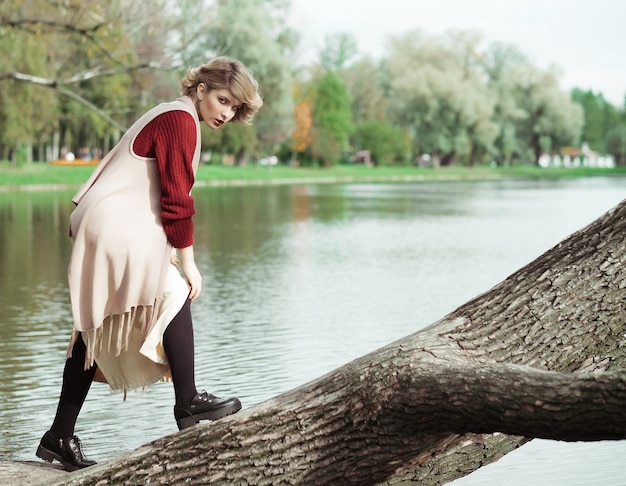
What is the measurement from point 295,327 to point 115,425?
371 centimetres

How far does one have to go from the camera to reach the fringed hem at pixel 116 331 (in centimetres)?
401

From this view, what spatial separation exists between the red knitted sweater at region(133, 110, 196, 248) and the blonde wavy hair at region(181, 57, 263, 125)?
0.60ft

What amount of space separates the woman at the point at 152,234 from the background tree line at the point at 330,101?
2678 cm

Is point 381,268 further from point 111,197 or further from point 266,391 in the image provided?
point 111,197

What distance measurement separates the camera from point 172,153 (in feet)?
12.8

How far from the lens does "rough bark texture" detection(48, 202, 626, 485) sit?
3.23 m

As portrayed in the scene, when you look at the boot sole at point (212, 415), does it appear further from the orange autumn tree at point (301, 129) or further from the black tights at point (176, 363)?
the orange autumn tree at point (301, 129)

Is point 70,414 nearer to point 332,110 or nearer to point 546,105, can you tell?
point 332,110

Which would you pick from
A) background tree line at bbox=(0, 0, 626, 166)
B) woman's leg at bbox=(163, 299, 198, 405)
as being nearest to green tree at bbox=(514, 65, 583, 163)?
background tree line at bbox=(0, 0, 626, 166)

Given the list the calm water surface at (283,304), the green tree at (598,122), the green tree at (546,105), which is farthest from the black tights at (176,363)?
the green tree at (598,122)

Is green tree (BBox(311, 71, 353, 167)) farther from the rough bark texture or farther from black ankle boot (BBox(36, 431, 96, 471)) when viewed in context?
the rough bark texture

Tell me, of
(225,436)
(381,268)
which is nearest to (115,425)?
(225,436)

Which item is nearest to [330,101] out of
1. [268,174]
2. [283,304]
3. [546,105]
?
[546,105]

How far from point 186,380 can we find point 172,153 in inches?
32.2
